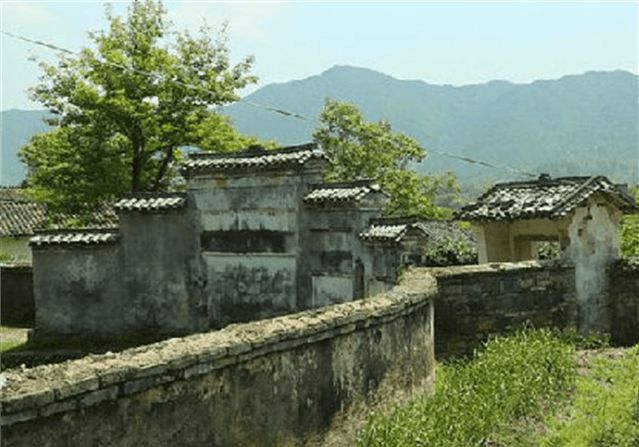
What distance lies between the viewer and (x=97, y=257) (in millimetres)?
15828

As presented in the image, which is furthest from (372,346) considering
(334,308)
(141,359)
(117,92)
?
(117,92)

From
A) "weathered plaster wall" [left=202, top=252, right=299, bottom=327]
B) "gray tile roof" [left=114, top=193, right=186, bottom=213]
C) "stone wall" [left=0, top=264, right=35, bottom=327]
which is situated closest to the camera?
"weathered plaster wall" [left=202, top=252, right=299, bottom=327]

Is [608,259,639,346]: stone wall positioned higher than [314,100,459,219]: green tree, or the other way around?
[314,100,459,219]: green tree

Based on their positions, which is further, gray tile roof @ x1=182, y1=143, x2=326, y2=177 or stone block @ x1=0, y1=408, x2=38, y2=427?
gray tile roof @ x1=182, y1=143, x2=326, y2=177

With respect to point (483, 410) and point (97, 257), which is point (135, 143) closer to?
point (97, 257)

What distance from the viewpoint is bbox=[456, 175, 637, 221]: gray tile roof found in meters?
13.5

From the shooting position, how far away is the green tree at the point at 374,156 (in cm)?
3328

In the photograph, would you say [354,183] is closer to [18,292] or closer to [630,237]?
[630,237]

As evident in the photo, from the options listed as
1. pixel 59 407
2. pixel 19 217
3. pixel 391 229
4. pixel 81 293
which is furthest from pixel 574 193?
pixel 19 217

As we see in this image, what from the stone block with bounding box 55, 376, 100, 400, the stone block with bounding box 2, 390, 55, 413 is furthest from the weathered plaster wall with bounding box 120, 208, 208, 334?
the stone block with bounding box 2, 390, 55, 413

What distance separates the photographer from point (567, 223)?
13.6 meters

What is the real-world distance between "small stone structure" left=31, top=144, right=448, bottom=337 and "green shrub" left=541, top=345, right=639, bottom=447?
3.70 meters

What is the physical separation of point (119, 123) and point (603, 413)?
641 inches

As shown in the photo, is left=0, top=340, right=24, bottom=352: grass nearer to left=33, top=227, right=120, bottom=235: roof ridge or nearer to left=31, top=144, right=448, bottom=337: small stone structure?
left=31, top=144, right=448, bottom=337: small stone structure
